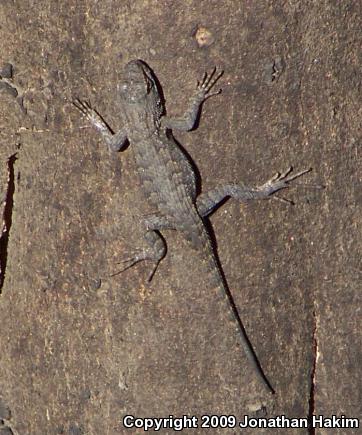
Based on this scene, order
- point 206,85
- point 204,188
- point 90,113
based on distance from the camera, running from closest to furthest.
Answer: point 206,85 → point 90,113 → point 204,188

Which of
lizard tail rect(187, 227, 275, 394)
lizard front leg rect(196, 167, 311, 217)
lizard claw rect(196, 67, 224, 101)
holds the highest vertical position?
lizard claw rect(196, 67, 224, 101)

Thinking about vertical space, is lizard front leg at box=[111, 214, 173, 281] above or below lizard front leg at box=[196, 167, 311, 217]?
below

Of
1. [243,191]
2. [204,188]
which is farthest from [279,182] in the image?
[204,188]

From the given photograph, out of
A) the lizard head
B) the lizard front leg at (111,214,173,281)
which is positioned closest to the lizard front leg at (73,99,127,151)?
the lizard head

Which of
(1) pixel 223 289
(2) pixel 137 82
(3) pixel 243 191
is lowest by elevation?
(1) pixel 223 289

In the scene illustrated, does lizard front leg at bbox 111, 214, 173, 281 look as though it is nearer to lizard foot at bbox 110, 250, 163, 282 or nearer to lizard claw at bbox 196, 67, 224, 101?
lizard foot at bbox 110, 250, 163, 282

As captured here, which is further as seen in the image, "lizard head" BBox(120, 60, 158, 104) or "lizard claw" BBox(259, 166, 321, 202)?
"lizard claw" BBox(259, 166, 321, 202)

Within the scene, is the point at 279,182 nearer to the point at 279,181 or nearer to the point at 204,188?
the point at 279,181
